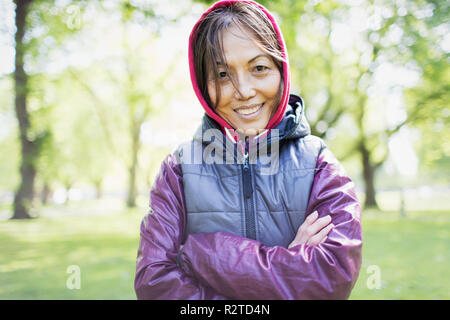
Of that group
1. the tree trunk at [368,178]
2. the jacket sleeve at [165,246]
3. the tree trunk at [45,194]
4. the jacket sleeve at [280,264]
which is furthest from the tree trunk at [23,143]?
the tree trunk at [45,194]

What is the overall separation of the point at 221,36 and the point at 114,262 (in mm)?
6006

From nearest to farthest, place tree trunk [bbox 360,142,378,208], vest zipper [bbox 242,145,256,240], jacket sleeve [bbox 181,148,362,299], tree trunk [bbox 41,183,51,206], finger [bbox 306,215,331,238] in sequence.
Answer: jacket sleeve [bbox 181,148,362,299], finger [bbox 306,215,331,238], vest zipper [bbox 242,145,256,240], tree trunk [bbox 360,142,378,208], tree trunk [bbox 41,183,51,206]

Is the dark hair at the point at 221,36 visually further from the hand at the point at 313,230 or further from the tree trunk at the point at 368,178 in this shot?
the tree trunk at the point at 368,178

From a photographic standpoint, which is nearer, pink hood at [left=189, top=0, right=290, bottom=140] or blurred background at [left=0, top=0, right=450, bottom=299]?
pink hood at [left=189, top=0, right=290, bottom=140]

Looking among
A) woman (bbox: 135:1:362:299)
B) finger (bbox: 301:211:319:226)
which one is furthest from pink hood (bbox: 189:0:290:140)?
finger (bbox: 301:211:319:226)

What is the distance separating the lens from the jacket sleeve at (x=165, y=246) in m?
1.43

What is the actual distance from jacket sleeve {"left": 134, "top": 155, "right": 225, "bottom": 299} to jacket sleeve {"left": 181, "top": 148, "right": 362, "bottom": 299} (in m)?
0.06

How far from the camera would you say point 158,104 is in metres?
23.7

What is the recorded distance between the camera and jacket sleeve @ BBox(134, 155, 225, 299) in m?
1.43

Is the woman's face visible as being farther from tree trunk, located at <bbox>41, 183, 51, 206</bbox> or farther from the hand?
tree trunk, located at <bbox>41, 183, 51, 206</bbox>

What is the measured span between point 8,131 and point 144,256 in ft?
97.2

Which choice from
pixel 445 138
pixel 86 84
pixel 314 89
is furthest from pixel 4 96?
pixel 445 138

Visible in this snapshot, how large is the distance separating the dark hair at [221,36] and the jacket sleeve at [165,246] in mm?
427
